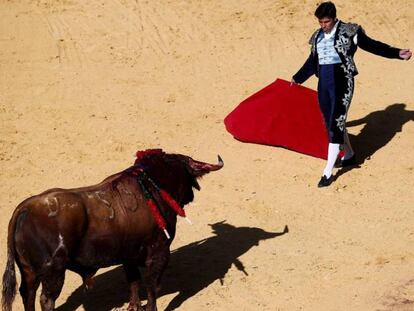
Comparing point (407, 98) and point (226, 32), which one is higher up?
point (226, 32)

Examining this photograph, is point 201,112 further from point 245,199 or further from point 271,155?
point 245,199

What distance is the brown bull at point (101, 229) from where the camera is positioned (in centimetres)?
771

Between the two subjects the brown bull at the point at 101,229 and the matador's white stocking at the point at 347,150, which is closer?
the brown bull at the point at 101,229

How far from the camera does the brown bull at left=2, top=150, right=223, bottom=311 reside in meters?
7.71

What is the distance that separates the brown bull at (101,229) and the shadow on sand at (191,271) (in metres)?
0.49

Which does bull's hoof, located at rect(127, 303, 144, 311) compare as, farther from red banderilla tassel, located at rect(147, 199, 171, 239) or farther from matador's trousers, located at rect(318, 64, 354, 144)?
matador's trousers, located at rect(318, 64, 354, 144)

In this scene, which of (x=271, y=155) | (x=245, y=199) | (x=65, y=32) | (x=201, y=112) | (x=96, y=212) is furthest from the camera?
(x=65, y=32)

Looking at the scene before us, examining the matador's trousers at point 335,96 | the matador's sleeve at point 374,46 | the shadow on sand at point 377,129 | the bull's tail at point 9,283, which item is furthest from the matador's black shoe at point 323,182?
the bull's tail at point 9,283

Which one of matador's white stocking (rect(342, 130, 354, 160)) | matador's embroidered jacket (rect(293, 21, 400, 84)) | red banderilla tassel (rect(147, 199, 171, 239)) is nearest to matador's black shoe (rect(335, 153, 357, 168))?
matador's white stocking (rect(342, 130, 354, 160))

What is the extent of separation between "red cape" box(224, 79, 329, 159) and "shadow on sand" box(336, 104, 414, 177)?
66 centimetres

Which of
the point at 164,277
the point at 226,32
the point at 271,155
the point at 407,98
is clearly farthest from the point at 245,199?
the point at 226,32

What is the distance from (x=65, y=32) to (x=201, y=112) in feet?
12.1

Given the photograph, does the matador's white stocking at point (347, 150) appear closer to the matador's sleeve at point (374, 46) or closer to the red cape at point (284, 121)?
the red cape at point (284, 121)

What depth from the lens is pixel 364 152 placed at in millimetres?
12539
